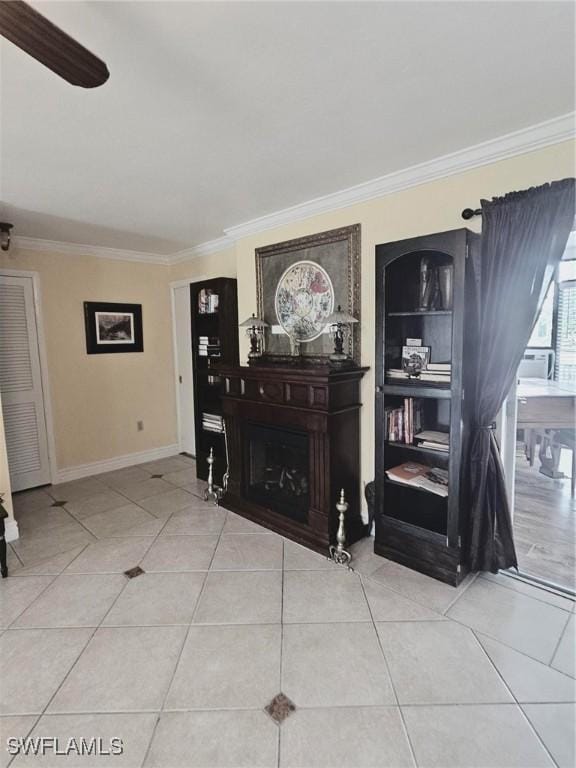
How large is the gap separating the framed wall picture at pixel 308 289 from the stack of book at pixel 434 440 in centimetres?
73

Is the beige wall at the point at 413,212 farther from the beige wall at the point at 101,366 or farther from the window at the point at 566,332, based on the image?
the beige wall at the point at 101,366

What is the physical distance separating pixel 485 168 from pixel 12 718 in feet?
11.3

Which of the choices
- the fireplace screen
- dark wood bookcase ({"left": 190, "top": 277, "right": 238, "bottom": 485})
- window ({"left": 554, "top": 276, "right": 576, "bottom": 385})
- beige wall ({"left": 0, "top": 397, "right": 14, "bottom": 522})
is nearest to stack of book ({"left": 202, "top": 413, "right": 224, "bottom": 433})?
dark wood bookcase ({"left": 190, "top": 277, "right": 238, "bottom": 485})

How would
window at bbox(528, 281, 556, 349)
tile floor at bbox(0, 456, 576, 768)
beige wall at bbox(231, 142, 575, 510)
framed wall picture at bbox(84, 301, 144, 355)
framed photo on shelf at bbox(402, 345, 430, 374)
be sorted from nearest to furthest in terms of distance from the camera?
tile floor at bbox(0, 456, 576, 768), beige wall at bbox(231, 142, 575, 510), window at bbox(528, 281, 556, 349), framed photo on shelf at bbox(402, 345, 430, 374), framed wall picture at bbox(84, 301, 144, 355)

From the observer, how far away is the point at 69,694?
5.46ft

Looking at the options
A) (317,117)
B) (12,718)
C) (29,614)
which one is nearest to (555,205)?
(317,117)

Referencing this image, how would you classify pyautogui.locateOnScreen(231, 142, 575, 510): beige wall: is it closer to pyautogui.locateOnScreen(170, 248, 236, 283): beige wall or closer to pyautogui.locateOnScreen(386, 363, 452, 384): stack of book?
pyautogui.locateOnScreen(386, 363, 452, 384): stack of book

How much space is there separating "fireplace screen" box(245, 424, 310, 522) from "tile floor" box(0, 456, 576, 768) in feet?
1.07

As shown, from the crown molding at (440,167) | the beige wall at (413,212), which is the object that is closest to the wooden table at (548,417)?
the beige wall at (413,212)

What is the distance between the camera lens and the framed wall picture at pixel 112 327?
14.3 ft

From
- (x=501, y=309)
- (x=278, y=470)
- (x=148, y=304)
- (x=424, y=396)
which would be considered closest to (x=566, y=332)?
(x=501, y=309)

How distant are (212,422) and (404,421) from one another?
7.26ft

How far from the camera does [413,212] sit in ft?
8.52

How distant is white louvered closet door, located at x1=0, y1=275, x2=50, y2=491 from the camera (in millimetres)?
3816
